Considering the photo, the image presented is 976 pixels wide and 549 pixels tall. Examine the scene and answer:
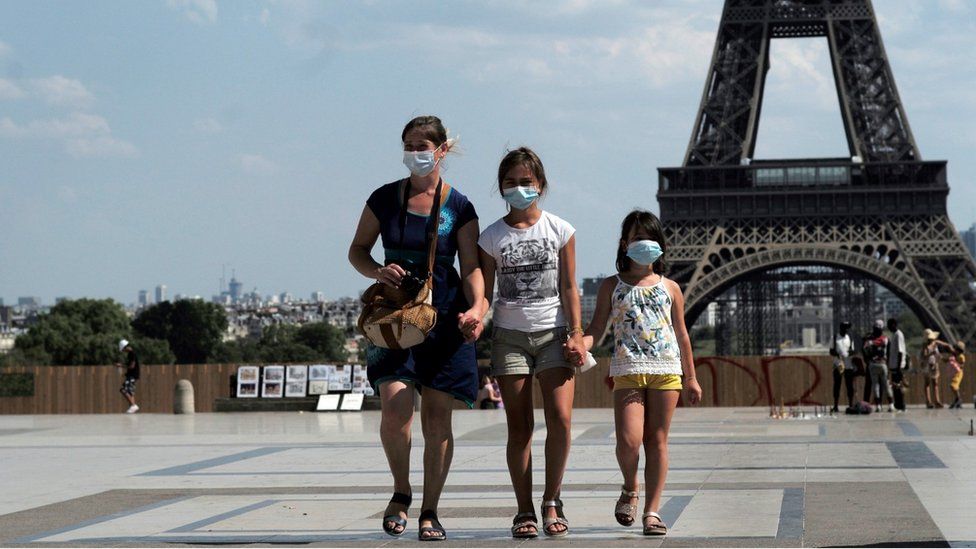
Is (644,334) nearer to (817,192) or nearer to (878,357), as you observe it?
(878,357)

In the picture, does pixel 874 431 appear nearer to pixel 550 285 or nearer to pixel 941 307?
pixel 550 285

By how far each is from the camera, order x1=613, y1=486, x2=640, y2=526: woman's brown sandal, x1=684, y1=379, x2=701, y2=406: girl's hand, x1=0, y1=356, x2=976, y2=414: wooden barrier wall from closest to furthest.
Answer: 1. x1=613, y1=486, x2=640, y2=526: woman's brown sandal
2. x1=684, y1=379, x2=701, y2=406: girl's hand
3. x1=0, y1=356, x2=976, y2=414: wooden barrier wall

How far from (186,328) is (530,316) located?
105034 millimetres

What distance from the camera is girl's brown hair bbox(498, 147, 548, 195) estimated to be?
8.62m

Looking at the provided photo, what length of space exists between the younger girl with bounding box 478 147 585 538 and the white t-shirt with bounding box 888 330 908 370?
57.0 feet

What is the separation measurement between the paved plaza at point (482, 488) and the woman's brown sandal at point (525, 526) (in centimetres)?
9

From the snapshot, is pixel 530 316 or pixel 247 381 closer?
pixel 530 316

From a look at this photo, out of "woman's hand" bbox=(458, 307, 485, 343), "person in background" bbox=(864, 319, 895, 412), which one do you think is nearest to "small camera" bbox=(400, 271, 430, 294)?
"woman's hand" bbox=(458, 307, 485, 343)

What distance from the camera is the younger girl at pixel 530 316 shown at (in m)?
8.49

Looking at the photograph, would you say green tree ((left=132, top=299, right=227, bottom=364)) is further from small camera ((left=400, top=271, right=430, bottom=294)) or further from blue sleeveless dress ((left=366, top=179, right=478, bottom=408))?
small camera ((left=400, top=271, right=430, bottom=294))

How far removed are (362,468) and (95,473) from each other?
232cm

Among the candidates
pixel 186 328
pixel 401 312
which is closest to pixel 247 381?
pixel 401 312

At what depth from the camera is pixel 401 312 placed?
817 centimetres

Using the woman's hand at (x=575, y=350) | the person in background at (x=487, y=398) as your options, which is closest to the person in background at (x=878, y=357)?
the person in background at (x=487, y=398)
